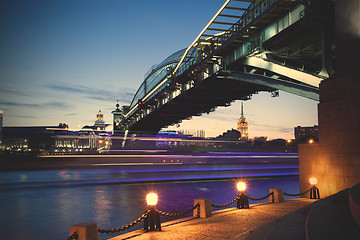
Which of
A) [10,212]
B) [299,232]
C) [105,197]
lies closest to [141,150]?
[105,197]

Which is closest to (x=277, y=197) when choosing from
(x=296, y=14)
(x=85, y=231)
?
(x=85, y=231)

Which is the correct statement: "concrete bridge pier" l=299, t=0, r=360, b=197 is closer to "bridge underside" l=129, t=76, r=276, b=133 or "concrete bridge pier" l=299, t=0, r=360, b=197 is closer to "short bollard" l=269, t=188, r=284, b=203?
"short bollard" l=269, t=188, r=284, b=203

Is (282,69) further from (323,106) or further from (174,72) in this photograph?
(174,72)

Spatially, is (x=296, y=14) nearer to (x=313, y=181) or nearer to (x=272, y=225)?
(x=313, y=181)

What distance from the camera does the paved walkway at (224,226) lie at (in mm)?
7590

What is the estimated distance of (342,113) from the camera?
12086 millimetres

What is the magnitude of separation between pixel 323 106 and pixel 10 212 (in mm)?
16486

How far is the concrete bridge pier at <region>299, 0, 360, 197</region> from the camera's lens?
37.9 ft

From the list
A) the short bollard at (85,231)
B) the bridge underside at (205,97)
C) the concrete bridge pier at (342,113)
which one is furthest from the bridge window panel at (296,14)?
the short bollard at (85,231)

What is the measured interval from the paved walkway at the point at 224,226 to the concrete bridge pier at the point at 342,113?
270 centimetres

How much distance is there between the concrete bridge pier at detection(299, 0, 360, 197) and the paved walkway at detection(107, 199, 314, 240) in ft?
8.85

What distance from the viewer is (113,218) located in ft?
48.8

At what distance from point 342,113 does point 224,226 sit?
6.76 m

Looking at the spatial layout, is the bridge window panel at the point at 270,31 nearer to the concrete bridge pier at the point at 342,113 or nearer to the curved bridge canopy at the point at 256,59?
the curved bridge canopy at the point at 256,59
